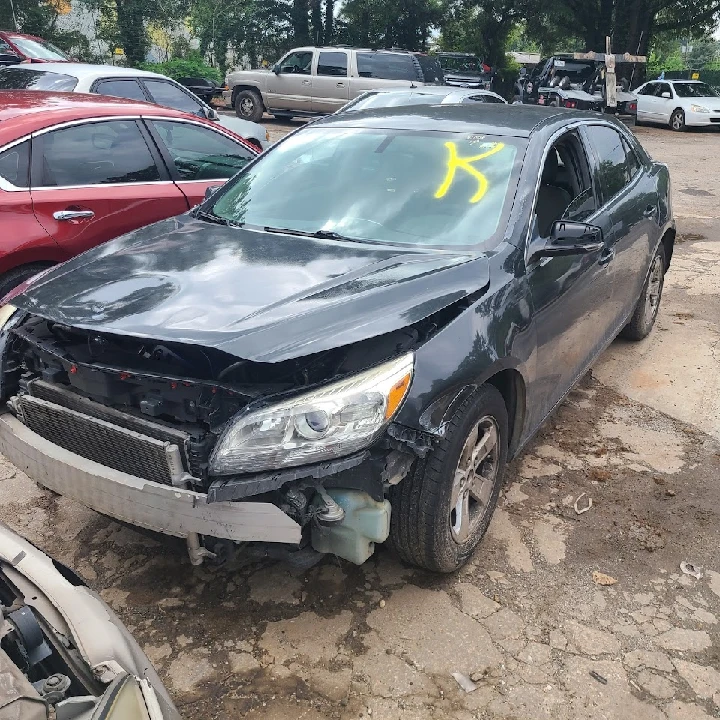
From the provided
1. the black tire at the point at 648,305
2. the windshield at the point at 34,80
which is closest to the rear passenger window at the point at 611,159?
the black tire at the point at 648,305

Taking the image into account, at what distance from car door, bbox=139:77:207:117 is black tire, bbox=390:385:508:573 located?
285 inches

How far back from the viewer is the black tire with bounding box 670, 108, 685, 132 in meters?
20.7

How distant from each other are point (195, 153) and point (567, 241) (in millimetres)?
3519

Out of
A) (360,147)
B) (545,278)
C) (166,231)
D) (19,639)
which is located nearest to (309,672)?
(19,639)

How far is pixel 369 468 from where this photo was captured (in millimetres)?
2451

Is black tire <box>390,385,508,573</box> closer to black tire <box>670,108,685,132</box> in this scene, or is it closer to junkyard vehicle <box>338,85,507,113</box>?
junkyard vehicle <box>338,85,507,113</box>

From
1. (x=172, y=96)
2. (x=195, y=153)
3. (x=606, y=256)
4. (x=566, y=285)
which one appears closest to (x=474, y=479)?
(x=566, y=285)

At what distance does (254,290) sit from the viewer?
2.79m

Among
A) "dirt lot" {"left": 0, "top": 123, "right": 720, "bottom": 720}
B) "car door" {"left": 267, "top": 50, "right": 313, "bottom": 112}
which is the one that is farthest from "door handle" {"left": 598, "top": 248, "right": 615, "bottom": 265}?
"car door" {"left": 267, "top": 50, "right": 313, "bottom": 112}

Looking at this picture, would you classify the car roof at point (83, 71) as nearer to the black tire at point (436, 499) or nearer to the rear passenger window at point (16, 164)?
the rear passenger window at point (16, 164)

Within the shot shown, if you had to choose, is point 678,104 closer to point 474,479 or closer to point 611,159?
point 611,159

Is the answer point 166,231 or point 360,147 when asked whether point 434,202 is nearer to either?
point 360,147

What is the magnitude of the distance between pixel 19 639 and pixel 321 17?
97.5 ft

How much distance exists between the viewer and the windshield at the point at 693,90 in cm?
2122
